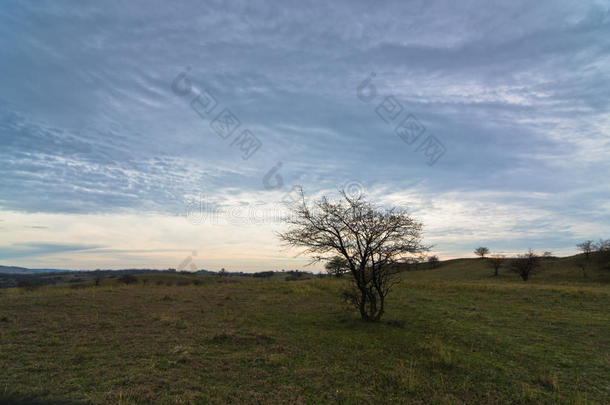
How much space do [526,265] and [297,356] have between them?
2516 inches

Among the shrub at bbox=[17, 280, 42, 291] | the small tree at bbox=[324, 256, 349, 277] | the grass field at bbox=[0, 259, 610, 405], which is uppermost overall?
the small tree at bbox=[324, 256, 349, 277]

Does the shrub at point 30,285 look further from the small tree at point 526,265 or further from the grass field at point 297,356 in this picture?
the small tree at point 526,265

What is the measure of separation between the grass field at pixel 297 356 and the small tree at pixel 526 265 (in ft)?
147

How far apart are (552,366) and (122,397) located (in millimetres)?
12162

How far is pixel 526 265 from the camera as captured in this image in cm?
5731

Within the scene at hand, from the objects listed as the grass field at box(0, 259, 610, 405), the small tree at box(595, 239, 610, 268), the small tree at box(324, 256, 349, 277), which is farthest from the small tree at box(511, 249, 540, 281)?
the small tree at box(324, 256, 349, 277)

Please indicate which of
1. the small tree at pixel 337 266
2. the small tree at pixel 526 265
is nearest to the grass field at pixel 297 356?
the small tree at pixel 337 266

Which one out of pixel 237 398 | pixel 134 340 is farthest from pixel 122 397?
pixel 134 340

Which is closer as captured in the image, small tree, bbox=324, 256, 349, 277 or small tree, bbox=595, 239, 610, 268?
small tree, bbox=324, 256, 349, 277

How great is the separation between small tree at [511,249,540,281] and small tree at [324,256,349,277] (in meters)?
55.7

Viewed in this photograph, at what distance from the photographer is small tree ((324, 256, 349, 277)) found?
15359mm

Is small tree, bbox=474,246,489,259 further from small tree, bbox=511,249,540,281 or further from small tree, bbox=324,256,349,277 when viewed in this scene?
small tree, bbox=324,256,349,277

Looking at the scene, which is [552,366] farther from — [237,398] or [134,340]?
[134,340]

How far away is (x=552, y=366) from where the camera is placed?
9477mm
